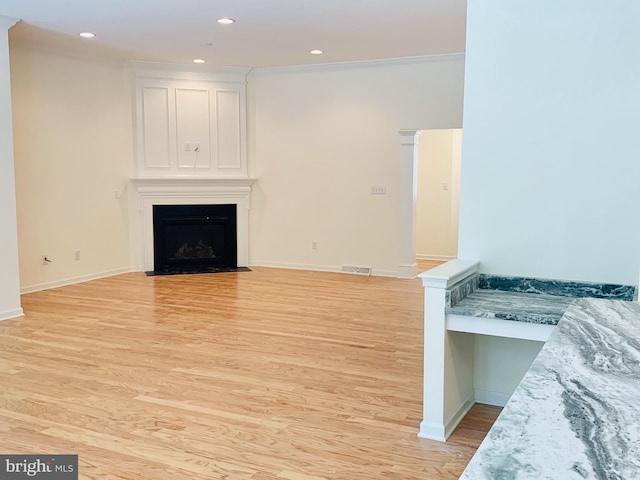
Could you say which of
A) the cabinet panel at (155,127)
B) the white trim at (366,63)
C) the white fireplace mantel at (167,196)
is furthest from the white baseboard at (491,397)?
the cabinet panel at (155,127)

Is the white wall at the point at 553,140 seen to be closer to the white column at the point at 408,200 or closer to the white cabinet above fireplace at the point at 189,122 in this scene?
the white column at the point at 408,200

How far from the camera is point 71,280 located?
6.88 m

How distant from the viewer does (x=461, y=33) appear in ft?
18.7

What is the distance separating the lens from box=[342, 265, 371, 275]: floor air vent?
7.53 meters

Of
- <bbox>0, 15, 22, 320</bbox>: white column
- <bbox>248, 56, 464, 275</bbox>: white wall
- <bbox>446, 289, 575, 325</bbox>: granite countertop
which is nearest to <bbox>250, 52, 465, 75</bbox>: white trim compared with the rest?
<bbox>248, 56, 464, 275</bbox>: white wall

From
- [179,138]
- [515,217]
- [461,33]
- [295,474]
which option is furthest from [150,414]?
[179,138]

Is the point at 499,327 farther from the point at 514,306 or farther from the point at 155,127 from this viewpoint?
the point at 155,127

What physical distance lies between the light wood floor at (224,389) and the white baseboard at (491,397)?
0.29 feet

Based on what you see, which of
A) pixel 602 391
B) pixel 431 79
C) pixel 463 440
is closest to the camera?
pixel 602 391

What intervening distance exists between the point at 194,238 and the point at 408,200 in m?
2.95

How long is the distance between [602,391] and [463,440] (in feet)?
5.43

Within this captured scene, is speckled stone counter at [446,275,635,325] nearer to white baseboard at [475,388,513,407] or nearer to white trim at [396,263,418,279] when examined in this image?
white baseboard at [475,388,513,407]

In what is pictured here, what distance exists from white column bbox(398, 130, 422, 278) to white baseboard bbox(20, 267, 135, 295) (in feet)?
11.8

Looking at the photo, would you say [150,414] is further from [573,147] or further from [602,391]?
[573,147]
